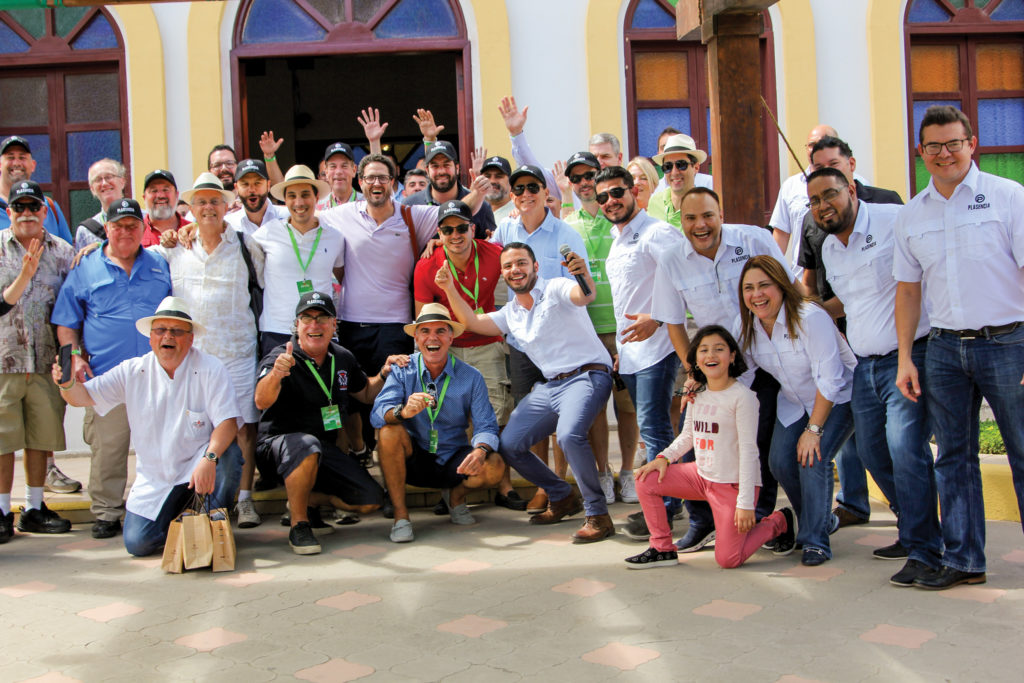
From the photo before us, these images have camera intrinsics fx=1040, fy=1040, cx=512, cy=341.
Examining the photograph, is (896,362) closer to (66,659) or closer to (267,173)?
(66,659)

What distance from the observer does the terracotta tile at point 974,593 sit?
4.37 metres

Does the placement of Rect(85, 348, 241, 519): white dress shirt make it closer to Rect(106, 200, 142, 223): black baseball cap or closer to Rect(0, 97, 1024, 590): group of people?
Rect(0, 97, 1024, 590): group of people

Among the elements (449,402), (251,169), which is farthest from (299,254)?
(449,402)

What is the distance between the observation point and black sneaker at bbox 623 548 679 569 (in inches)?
Answer: 198

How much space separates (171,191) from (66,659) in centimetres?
347

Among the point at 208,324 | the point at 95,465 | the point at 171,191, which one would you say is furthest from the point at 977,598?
the point at 171,191

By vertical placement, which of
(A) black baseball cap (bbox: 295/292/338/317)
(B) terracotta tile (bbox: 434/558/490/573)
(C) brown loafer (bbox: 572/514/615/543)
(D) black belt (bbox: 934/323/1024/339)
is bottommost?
(B) terracotta tile (bbox: 434/558/490/573)

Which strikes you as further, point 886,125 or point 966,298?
point 886,125

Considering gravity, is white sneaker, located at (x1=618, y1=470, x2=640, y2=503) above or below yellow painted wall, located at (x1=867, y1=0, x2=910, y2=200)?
below

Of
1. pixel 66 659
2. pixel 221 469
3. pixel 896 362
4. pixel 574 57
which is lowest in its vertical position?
pixel 66 659

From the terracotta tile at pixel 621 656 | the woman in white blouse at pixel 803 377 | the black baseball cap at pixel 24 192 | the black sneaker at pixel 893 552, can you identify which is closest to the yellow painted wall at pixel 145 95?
the black baseball cap at pixel 24 192

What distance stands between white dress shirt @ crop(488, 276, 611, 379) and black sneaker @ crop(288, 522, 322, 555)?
1.58 metres

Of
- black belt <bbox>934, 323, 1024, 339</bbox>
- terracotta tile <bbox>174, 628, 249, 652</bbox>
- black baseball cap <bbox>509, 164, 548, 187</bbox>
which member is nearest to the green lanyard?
black baseball cap <bbox>509, 164, 548, 187</bbox>

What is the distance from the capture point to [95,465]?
6.11m
